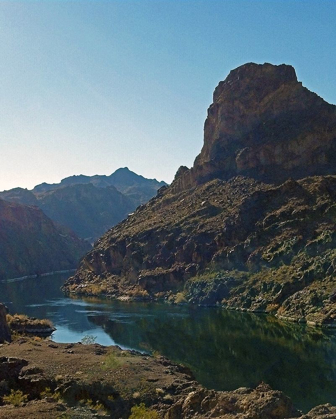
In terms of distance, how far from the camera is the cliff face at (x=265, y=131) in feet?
393

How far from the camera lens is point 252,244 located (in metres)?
98.8

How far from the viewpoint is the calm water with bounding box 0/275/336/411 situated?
142ft

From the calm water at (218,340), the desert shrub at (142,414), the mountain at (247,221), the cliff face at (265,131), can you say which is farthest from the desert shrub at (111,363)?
the cliff face at (265,131)

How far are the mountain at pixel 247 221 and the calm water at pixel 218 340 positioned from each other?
25.8 feet

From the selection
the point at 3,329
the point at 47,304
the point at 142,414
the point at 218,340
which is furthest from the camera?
the point at 47,304

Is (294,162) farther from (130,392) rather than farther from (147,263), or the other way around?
(130,392)

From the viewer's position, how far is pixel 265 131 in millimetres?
132750

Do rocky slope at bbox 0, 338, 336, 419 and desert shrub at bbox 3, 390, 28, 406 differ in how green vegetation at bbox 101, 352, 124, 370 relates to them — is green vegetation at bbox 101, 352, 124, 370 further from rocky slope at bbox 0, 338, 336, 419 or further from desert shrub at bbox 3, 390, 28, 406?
desert shrub at bbox 3, 390, 28, 406

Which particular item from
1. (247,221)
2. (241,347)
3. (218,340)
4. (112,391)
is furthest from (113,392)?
(247,221)

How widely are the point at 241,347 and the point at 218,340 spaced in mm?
5112

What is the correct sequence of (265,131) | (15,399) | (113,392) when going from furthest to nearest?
(265,131) < (113,392) < (15,399)

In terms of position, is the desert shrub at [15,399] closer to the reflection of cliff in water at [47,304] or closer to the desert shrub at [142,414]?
the desert shrub at [142,414]

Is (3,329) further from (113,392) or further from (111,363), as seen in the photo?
(113,392)

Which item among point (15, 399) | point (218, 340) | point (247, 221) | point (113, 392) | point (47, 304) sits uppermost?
point (247, 221)
